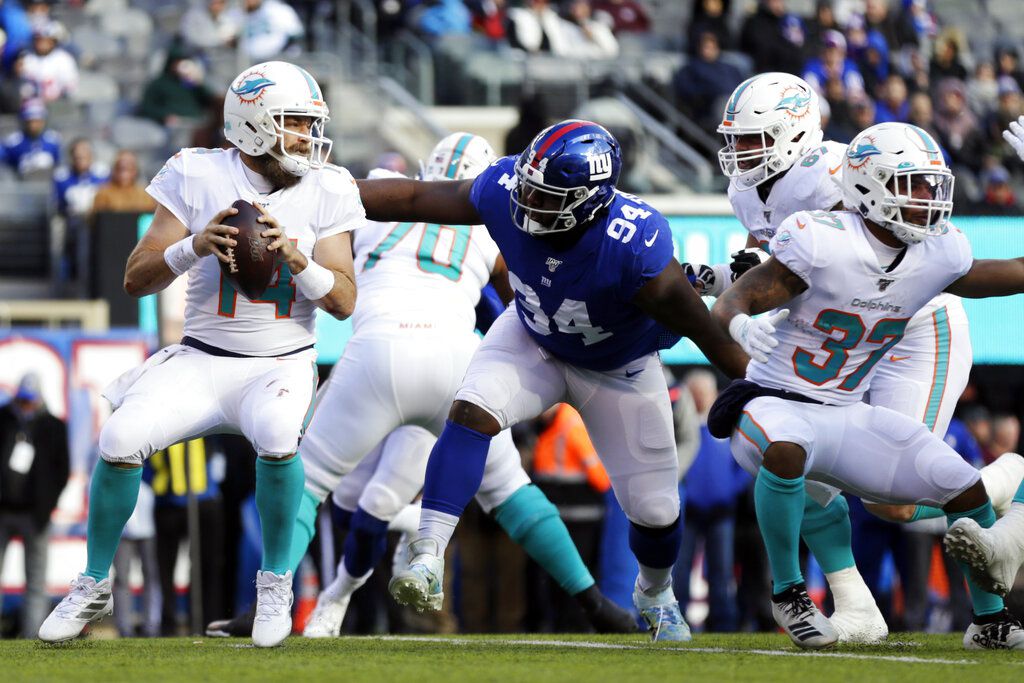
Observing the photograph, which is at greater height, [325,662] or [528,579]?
[325,662]

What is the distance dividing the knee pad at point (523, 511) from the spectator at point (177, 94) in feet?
24.0

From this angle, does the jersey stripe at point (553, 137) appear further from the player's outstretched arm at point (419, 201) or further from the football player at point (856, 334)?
the football player at point (856, 334)

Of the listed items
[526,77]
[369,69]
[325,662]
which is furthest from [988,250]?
[325,662]

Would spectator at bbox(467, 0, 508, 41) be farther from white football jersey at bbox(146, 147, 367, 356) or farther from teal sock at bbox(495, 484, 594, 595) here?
white football jersey at bbox(146, 147, 367, 356)

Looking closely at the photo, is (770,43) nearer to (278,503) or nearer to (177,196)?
(177,196)

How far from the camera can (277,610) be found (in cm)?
538

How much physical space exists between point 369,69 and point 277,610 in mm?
8556

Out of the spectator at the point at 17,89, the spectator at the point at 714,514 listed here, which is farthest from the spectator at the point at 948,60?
the spectator at the point at 17,89

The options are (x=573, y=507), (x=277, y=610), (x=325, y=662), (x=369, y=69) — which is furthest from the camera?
(x=369, y=69)

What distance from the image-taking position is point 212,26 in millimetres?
14016

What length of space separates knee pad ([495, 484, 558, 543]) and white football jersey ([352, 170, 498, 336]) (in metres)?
0.69

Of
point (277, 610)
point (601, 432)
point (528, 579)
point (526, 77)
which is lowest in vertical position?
point (528, 579)

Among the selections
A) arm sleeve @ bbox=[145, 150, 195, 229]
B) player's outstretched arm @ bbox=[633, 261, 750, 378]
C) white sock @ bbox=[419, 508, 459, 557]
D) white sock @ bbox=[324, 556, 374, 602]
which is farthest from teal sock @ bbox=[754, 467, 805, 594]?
white sock @ bbox=[324, 556, 374, 602]

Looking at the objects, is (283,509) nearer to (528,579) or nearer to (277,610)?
(277,610)
